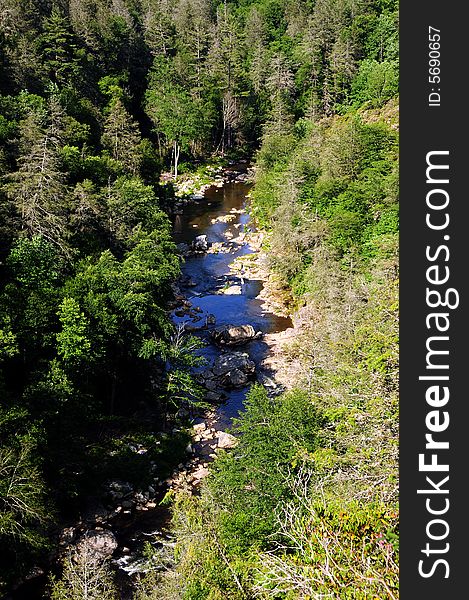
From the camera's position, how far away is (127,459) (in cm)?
2419

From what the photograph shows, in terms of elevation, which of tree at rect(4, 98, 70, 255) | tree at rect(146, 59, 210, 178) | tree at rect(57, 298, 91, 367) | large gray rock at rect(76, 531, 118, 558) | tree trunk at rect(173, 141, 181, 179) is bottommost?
large gray rock at rect(76, 531, 118, 558)

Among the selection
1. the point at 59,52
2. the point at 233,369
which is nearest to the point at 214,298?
the point at 233,369

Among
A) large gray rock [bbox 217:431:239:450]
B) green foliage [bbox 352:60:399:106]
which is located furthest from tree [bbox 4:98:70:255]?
green foliage [bbox 352:60:399:106]

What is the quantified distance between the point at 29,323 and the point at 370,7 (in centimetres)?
7330

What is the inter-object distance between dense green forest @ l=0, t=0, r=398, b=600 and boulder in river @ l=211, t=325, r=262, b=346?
9.34 ft

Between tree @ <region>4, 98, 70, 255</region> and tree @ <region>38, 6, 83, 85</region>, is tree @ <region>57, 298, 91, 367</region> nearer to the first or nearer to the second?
tree @ <region>4, 98, 70, 255</region>

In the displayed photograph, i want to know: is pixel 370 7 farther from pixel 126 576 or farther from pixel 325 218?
pixel 126 576

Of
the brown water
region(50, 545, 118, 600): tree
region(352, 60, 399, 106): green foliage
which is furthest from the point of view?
region(352, 60, 399, 106): green foliage

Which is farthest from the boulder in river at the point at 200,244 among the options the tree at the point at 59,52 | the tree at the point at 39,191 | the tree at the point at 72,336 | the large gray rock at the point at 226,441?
the tree at the point at 72,336

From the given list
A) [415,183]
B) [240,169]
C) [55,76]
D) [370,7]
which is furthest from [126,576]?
[370,7]

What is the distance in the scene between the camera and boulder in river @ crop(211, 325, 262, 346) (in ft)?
114

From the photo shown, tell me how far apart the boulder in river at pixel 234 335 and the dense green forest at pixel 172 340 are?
112 inches

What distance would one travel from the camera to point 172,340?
2916 centimetres

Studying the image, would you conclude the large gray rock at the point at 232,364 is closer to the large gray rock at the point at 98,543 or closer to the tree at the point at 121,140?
the large gray rock at the point at 98,543
